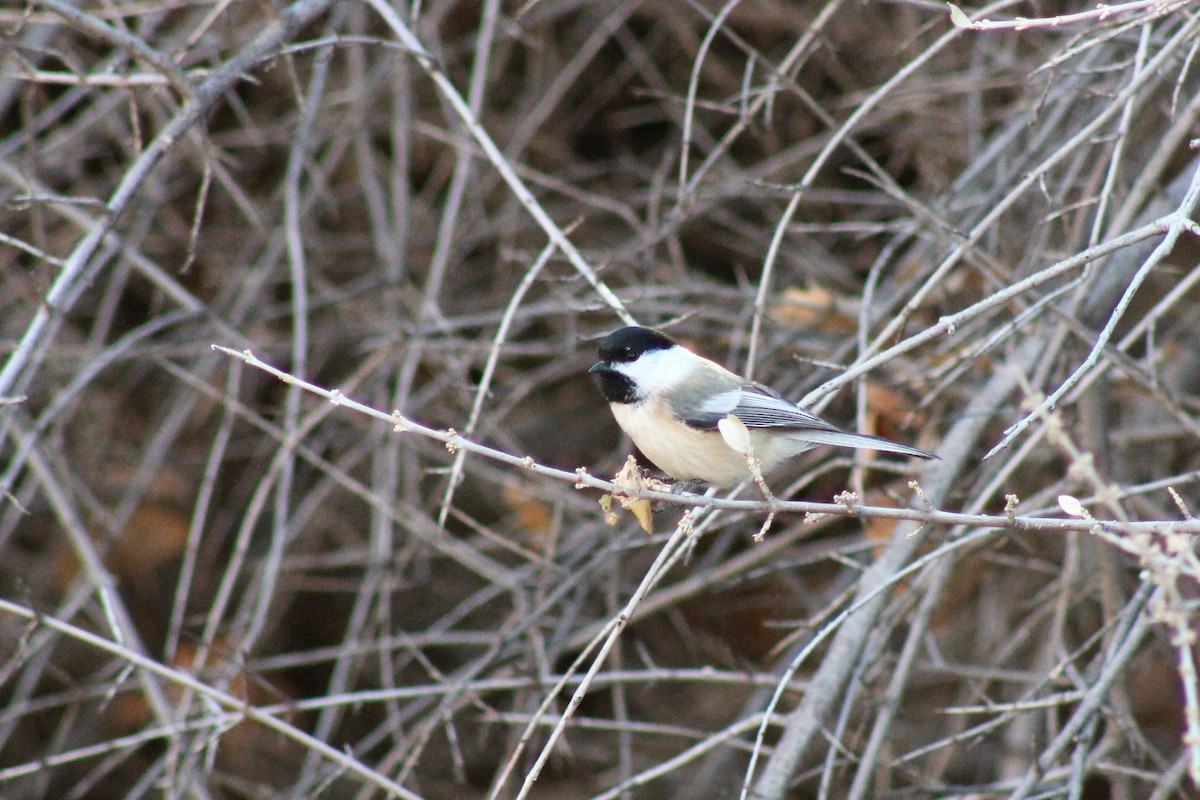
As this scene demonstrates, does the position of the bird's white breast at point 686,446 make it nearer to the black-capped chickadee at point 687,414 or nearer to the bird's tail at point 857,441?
the black-capped chickadee at point 687,414

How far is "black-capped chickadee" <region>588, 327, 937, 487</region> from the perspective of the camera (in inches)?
112

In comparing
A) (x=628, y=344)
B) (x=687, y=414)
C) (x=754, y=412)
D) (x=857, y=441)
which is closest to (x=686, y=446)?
(x=687, y=414)

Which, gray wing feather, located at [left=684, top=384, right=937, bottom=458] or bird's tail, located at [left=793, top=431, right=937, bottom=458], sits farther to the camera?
gray wing feather, located at [left=684, top=384, right=937, bottom=458]

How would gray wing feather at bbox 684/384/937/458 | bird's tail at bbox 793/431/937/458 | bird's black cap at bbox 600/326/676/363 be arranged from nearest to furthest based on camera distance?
bird's tail at bbox 793/431/937/458, gray wing feather at bbox 684/384/937/458, bird's black cap at bbox 600/326/676/363

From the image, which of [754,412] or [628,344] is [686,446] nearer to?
[754,412]

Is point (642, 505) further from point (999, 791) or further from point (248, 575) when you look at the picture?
point (248, 575)

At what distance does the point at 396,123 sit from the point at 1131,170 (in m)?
2.61

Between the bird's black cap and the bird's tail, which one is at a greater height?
the bird's black cap

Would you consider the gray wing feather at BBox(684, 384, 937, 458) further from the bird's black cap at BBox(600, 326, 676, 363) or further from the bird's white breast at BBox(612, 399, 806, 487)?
the bird's black cap at BBox(600, 326, 676, 363)

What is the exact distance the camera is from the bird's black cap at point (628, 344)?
2.83 m

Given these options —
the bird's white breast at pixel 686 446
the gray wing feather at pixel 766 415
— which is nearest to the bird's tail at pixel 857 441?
the gray wing feather at pixel 766 415

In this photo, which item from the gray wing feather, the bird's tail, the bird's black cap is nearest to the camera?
the bird's tail

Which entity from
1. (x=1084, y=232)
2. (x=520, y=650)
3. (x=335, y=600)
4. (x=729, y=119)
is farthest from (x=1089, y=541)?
(x=335, y=600)

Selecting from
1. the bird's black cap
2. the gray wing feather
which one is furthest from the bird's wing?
the bird's black cap
